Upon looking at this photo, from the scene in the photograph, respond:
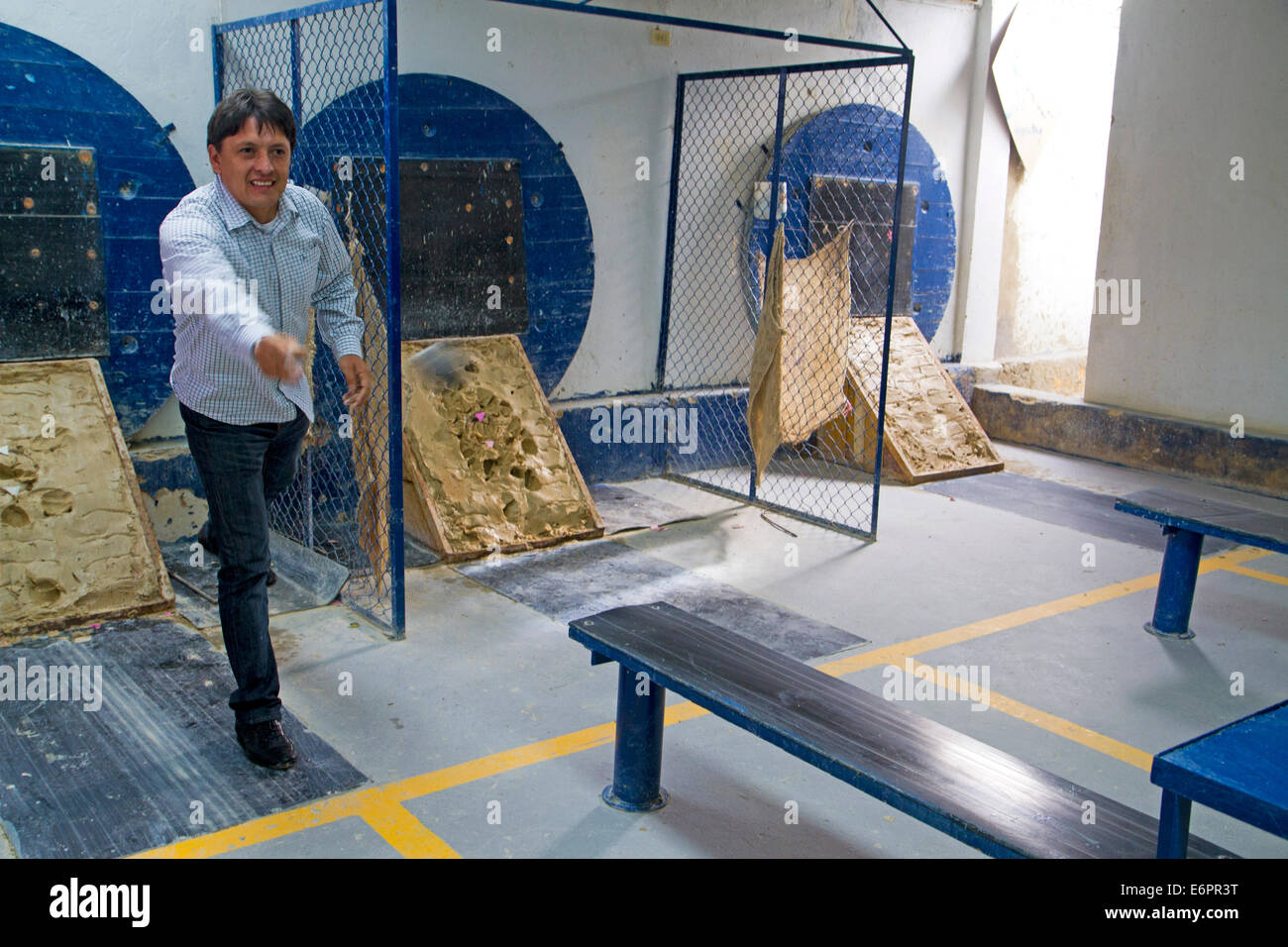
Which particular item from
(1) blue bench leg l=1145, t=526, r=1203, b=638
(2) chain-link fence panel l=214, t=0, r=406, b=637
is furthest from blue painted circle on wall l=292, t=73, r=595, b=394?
(1) blue bench leg l=1145, t=526, r=1203, b=638

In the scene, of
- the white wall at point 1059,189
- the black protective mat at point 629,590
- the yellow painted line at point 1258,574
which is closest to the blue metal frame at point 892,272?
the black protective mat at point 629,590

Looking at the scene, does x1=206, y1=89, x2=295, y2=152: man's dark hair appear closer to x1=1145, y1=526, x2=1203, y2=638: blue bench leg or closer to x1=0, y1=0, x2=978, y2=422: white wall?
x1=0, y1=0, x2=978, y2=422: white wall

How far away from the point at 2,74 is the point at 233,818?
10.1 ft

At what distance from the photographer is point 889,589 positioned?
16.0 feet

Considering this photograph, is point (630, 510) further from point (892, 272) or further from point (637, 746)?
point (637, 746)

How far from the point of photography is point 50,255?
4449 mm

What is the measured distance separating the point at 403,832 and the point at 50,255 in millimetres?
2895

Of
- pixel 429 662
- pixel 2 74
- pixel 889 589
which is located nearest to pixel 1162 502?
pixel 889 589

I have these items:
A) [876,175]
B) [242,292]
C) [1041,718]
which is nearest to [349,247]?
[242,292]

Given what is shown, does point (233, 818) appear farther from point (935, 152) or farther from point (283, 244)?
point (935, 152)

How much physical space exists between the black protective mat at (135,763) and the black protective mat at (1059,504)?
4159 mm

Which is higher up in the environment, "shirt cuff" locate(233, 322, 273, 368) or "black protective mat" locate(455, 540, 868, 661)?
"shirt cuff" locate(233, 322, 273, 368)

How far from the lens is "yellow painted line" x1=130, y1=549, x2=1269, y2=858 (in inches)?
110

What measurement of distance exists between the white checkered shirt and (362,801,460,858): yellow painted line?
1.07 metres
